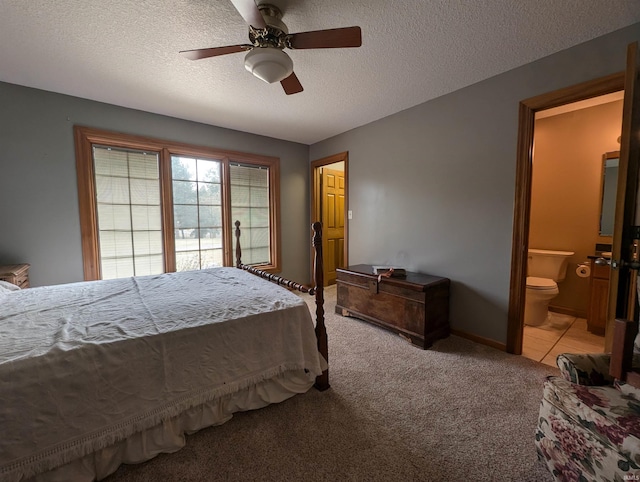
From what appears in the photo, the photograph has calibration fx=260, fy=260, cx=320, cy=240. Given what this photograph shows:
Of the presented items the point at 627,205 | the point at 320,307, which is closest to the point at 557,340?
the point at 627,205

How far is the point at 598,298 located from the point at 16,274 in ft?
17.8

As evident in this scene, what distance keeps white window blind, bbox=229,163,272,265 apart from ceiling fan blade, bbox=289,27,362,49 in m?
2.53

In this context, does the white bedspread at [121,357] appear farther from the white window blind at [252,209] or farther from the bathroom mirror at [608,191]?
the bathroom mirror at [608,191]

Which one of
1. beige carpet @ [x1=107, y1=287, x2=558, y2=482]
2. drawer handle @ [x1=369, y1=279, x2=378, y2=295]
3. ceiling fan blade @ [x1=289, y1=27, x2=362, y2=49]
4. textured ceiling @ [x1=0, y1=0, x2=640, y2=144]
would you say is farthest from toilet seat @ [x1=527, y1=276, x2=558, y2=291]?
ceiling fan blade @ [x1=289, y1=27, x2=362, y2=49]

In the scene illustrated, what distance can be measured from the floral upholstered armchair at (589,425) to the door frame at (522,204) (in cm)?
102

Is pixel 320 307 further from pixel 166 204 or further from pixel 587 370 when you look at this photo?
pixel 166 204

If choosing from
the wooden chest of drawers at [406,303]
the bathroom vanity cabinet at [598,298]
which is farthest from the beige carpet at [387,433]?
the bathroom vanity cabinet at [598,298]

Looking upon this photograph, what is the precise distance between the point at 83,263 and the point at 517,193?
4.39m

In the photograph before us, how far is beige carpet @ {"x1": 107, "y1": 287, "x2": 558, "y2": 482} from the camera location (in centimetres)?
124

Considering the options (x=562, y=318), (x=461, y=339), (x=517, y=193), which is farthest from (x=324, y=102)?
(x=562, y=318)

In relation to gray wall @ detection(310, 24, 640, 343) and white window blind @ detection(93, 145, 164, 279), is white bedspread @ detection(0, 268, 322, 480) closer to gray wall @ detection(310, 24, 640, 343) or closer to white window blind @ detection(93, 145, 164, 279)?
white window blind @ detection(93, 145, 164, 279)

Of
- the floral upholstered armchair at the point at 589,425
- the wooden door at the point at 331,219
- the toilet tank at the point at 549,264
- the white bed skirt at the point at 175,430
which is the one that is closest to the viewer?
the floral upholstered armchair at the point at 589,425

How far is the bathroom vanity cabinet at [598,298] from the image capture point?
8.55ft

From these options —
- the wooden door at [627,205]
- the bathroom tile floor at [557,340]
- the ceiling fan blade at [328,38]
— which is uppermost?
the ceiling fan blade at [328,38]
